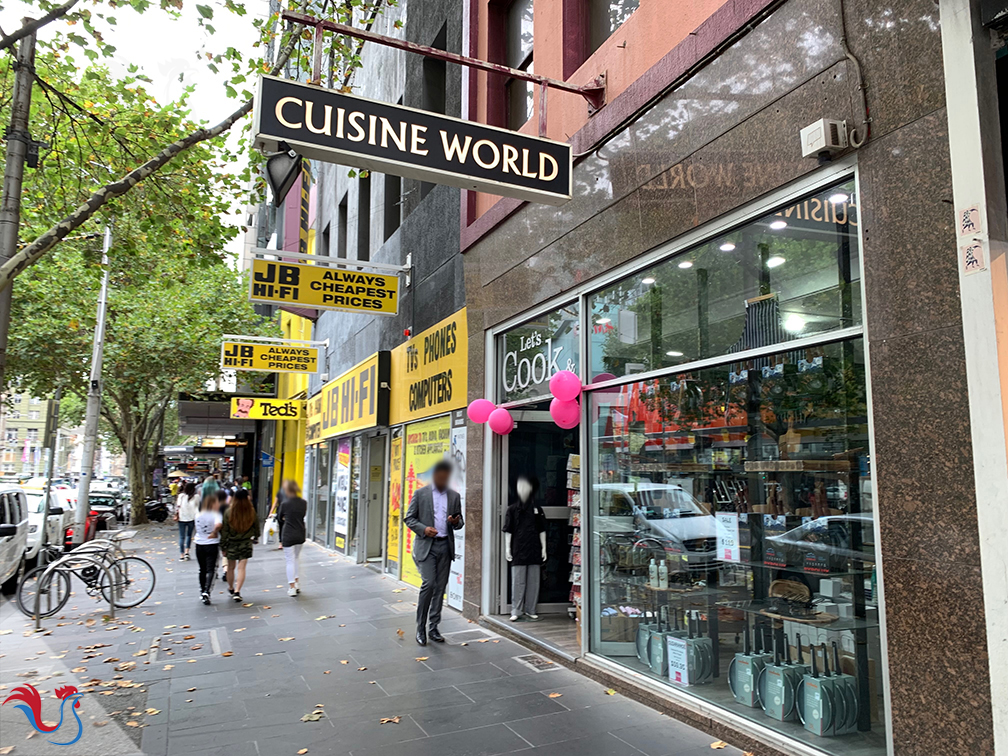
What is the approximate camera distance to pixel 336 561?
15.6m

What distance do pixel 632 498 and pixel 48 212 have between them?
8.60 metres

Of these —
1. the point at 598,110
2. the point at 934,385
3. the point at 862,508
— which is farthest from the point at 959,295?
the point at 598,110

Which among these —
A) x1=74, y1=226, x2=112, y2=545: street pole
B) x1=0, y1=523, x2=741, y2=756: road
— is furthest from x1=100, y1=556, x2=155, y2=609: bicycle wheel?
x1=74, y1=226, x2=112, y2=545: street pole

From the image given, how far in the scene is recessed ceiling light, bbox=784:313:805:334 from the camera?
471 centimetres

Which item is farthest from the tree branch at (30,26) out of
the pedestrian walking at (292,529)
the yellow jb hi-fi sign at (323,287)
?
the pedestrian walking at (292,529)

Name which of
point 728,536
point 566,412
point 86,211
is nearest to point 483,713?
point 728,536

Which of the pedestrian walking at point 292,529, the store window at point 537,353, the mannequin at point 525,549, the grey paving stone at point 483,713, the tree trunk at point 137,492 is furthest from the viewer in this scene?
the tree trunk at point 137,492

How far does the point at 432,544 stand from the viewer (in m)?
7.74

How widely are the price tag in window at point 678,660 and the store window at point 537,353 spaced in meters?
2.78

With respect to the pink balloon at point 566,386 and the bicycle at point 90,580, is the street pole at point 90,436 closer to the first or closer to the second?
the bicycle at point 90,580

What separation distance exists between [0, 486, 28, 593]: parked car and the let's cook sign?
862 cm

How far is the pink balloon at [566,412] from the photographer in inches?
277

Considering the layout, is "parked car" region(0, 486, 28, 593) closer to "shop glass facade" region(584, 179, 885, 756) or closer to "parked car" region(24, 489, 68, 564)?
"parked car" region(24, 489, 68, 564)

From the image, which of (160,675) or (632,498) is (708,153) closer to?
(632,498)
